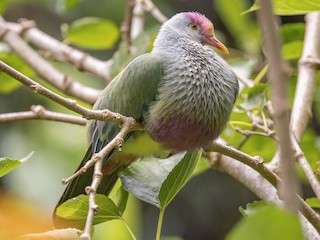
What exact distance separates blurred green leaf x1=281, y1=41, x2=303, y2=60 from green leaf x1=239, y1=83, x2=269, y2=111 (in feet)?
1.32

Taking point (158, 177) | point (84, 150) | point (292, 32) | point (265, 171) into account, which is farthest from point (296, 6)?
point (84, 150)

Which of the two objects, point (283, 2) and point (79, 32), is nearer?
point (283, 2)

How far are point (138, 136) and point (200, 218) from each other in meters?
2.30

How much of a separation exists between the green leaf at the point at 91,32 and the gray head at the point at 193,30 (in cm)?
63

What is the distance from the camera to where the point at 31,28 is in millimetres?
2641

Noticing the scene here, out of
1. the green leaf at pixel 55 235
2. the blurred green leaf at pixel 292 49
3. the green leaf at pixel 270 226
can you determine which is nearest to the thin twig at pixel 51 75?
the blurred green leaf at pixel 292 49

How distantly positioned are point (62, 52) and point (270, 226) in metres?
1.91

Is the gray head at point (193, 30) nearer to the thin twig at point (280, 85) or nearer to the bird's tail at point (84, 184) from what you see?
the bird's tail at point (84, 184)

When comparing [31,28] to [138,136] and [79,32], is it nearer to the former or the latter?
[79,32]

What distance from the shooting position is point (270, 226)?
0.72m

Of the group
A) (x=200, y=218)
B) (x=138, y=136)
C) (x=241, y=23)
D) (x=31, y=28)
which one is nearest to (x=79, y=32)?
(x=31, y=28)

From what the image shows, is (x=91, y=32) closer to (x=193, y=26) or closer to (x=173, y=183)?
(x=193, y=26)

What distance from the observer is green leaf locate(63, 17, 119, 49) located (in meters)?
2.46

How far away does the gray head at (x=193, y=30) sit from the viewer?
1.84 metres
